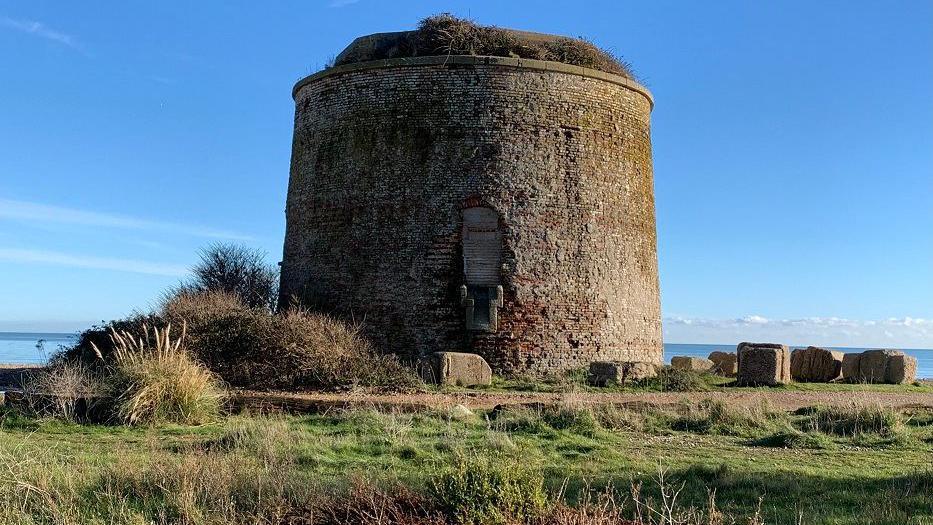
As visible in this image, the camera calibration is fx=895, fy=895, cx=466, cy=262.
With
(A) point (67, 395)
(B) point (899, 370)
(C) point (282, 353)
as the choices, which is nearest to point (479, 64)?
(C) point (282, 353)

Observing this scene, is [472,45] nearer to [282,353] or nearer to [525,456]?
[282,353]

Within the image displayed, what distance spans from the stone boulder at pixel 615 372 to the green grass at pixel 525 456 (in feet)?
12.6

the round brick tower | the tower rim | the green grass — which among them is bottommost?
the green grass

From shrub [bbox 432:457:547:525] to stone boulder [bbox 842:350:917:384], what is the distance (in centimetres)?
1692

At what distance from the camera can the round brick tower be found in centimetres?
1836

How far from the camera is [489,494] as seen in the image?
250 inches

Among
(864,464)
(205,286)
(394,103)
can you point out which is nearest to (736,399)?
(864,464)

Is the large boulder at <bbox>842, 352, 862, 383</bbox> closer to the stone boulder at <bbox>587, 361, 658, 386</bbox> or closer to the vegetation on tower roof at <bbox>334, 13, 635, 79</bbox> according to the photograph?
the stone boulder at <bbox>587, 361, 658, 386</bbox>

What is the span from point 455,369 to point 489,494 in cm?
1049

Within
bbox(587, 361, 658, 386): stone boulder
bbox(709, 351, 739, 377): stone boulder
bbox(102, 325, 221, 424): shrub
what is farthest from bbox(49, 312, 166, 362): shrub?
bbox(709, 351, 739, 377): stone boulder

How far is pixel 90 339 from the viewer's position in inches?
673

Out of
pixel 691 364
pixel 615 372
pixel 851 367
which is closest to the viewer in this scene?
pixel 615 372

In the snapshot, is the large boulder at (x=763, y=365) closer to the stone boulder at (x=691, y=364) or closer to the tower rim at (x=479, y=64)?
the stone boulder at (x=691, y=364)

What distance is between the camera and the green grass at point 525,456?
707 centimetres
